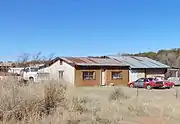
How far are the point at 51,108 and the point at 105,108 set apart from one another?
454 centimetres

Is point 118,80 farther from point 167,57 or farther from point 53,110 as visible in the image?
point 167,57

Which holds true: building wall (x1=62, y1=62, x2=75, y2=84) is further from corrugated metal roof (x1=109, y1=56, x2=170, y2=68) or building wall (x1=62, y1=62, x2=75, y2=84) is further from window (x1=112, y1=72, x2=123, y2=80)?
corrugated metal roof (x1=109, y1=56, x2=170, y2=68)

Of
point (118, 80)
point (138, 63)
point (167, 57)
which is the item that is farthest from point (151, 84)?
point (167, 57)

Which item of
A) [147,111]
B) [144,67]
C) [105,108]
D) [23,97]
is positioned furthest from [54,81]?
[144,67]

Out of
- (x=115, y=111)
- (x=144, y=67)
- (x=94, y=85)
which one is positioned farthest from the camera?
(x=144, y=67)

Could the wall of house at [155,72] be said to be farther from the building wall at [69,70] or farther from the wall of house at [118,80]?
the building wall at [69,70]

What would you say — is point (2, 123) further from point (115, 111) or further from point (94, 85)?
point (94, 85)

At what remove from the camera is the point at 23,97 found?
12844 mm

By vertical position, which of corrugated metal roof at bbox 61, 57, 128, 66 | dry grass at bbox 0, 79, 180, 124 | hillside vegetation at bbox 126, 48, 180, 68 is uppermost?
hillside vegetation at bbox 126, 48, 180, 68

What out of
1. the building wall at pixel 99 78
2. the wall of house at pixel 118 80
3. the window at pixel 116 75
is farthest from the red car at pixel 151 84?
the window at pixel 116 75

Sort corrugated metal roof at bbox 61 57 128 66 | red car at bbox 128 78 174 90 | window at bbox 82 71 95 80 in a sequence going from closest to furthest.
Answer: red car at bbox 128 78 174 90 < corrugated metal roof at bbox 61 57 128 66 < window at bbox 82 71 95 80

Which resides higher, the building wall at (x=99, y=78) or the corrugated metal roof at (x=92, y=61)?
the corrugated metal roof at (x=92, y=61)

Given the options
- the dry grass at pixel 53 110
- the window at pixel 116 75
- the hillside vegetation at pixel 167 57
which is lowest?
the dry grass at pixel 53 110

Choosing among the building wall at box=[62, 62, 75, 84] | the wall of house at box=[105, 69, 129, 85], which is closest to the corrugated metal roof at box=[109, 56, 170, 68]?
the wall of house at box=[105, 69, 129, 85]
